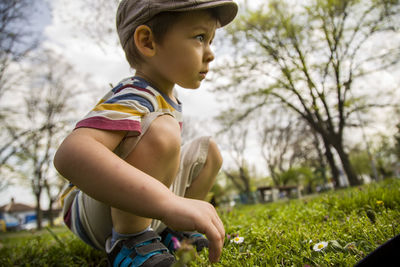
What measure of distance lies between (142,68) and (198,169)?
2.37 feet

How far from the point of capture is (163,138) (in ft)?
3.45

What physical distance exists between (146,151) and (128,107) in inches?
7.4

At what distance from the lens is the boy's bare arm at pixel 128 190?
0.68 meters

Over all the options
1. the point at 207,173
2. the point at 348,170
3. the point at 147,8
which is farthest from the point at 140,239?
the point at 348,170

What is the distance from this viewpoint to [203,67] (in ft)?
4.43

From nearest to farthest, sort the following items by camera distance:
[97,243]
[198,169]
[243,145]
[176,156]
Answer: [176,156]
[97,243]
[198,169]
[243,145]

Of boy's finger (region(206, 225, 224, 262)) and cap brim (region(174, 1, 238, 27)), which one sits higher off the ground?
cap brim (region(174, 1, 238, 27))

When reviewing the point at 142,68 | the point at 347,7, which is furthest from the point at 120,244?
the point at 347,7

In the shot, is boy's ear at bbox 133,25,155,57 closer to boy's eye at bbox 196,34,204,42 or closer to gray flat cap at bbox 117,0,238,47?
gray flat cap at bbox 117,0,238,47

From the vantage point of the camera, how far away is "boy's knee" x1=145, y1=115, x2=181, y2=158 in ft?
3.43

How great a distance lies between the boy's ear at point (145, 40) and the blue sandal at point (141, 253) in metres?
0.84

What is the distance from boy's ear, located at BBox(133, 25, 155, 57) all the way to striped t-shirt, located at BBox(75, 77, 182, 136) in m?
0.14

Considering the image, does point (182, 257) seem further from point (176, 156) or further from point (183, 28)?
point (183, 28)

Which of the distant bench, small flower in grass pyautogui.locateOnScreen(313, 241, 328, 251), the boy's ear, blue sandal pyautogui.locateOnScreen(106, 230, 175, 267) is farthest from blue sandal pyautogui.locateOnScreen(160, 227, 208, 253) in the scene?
the distant bench
